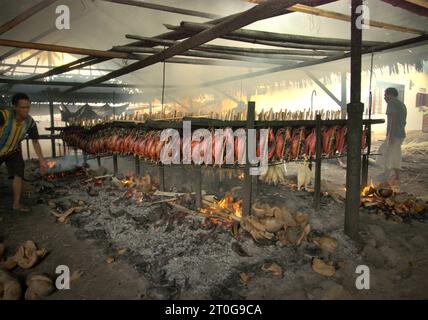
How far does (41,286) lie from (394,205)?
21.3ft

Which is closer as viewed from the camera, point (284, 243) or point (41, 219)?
point (284, 243)

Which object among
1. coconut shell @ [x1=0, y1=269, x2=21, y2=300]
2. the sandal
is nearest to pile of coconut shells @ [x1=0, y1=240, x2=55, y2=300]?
coconut shell @ [x1=0, y1=269, x2=21, y2=300]

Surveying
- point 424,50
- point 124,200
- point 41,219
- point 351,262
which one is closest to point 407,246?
point 351,262

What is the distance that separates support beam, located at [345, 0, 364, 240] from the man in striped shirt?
6.15 meters

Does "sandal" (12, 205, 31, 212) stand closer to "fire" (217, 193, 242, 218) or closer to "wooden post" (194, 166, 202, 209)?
"wooden post" (194, 166, 202, 209)

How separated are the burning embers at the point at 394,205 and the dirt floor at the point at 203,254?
0.79ft

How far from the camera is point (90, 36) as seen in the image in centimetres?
1277

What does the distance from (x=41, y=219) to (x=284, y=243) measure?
494 cm

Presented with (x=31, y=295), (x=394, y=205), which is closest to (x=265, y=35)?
(x=394, y=205)

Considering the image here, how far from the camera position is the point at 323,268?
392 centimetres

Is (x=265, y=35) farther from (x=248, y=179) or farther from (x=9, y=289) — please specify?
(x=9, y=289)

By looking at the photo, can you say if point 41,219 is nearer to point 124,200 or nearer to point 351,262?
point 124,200

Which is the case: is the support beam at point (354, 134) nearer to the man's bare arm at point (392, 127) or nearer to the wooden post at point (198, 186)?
the wooden post at point (198, 186)

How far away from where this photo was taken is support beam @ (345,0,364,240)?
14.2 feet
